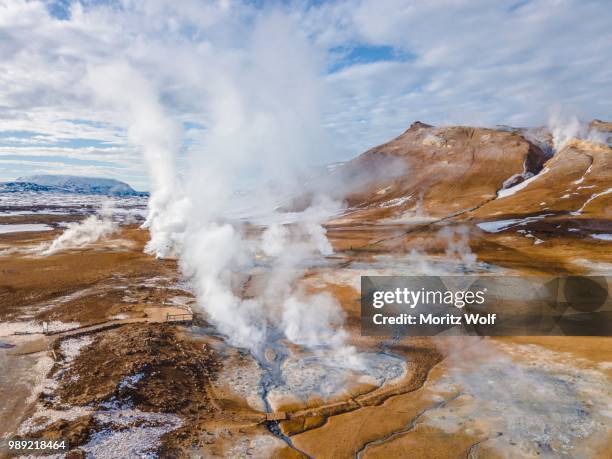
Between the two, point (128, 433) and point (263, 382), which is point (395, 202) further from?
point (128, 433)

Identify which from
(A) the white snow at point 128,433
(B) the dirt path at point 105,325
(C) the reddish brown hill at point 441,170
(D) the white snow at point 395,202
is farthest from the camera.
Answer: (D) the white snow at point 395,202

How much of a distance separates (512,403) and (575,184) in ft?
318

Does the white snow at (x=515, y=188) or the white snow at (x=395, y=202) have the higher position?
the white snow at (x=515, y=188)

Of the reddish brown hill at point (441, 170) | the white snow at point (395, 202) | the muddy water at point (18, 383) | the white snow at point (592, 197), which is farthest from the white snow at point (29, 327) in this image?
the white snow at point (395, 202)

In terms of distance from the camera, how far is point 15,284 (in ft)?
135

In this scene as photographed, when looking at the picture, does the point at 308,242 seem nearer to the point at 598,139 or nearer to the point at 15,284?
the point at 15,284

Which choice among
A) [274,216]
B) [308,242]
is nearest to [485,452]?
[308,242]

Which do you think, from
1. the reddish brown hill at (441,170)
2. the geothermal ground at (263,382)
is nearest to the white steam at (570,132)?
the reddish brown hill at (441,170)

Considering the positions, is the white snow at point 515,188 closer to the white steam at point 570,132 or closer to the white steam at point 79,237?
the white steam at point 570,132

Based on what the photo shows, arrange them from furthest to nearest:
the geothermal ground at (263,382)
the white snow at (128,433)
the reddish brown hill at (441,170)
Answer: the reddish brown hill at (441,170)
the geothermal ground at (263,382)
the white snow at (128,433)

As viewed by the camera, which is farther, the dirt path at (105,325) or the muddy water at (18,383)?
the dirt path at (105,325)

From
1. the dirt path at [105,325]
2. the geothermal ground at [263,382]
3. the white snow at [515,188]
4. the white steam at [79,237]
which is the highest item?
the white snow at [515,188]

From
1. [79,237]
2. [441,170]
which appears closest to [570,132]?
[441,170]

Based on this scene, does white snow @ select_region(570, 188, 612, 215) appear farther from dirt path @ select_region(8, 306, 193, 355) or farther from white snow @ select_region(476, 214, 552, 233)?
dirt path @ select_region(8, 306, 193, 355)
